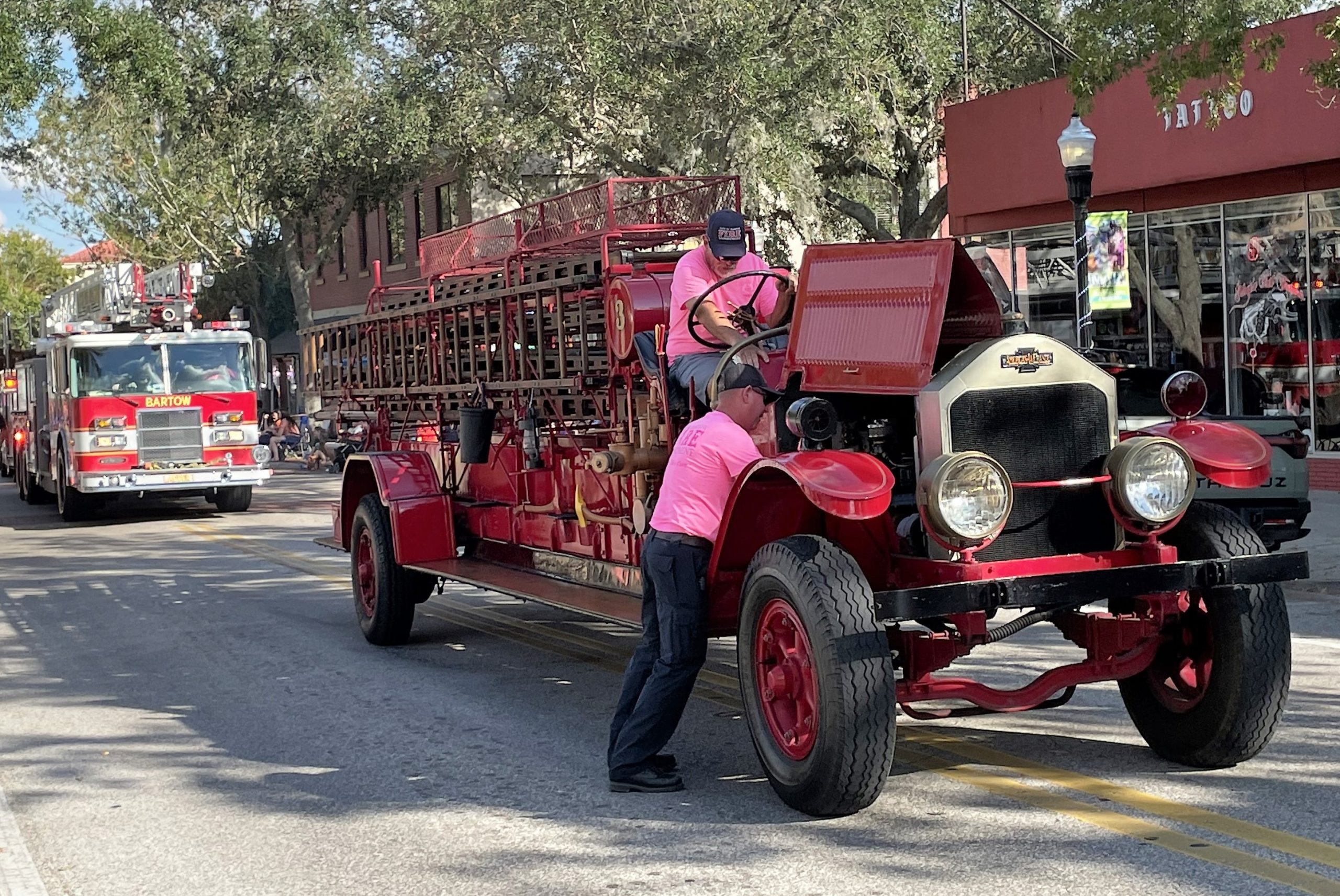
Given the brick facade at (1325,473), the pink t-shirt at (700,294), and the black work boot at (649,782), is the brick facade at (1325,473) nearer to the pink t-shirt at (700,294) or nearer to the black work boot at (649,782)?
the pink t-shirt at (700,294)

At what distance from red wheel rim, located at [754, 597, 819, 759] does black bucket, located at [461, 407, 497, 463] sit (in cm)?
412

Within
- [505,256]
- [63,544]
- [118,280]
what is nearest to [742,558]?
[505,256]

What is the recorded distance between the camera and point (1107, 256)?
58.4 ft

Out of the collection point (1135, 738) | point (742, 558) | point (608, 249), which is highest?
point (608, 249)

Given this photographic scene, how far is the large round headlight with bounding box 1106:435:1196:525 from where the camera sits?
588 cm

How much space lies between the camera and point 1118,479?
19.3 feet

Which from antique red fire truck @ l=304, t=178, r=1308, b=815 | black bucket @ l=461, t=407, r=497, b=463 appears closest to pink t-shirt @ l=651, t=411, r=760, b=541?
antique red fire truck @ l=304, t=178, r=1308, b=815

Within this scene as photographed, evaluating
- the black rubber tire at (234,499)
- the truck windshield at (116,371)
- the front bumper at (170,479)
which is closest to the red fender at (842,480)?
the front bumper at (170,479)

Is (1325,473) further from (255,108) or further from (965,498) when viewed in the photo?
(255,108)

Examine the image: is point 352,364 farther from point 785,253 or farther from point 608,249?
point 785,253

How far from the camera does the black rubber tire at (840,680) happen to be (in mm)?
5527

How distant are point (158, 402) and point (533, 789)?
16254mm

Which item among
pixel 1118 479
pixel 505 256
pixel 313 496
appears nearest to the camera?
pixel 1118 479

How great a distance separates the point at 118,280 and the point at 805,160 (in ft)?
34.5
